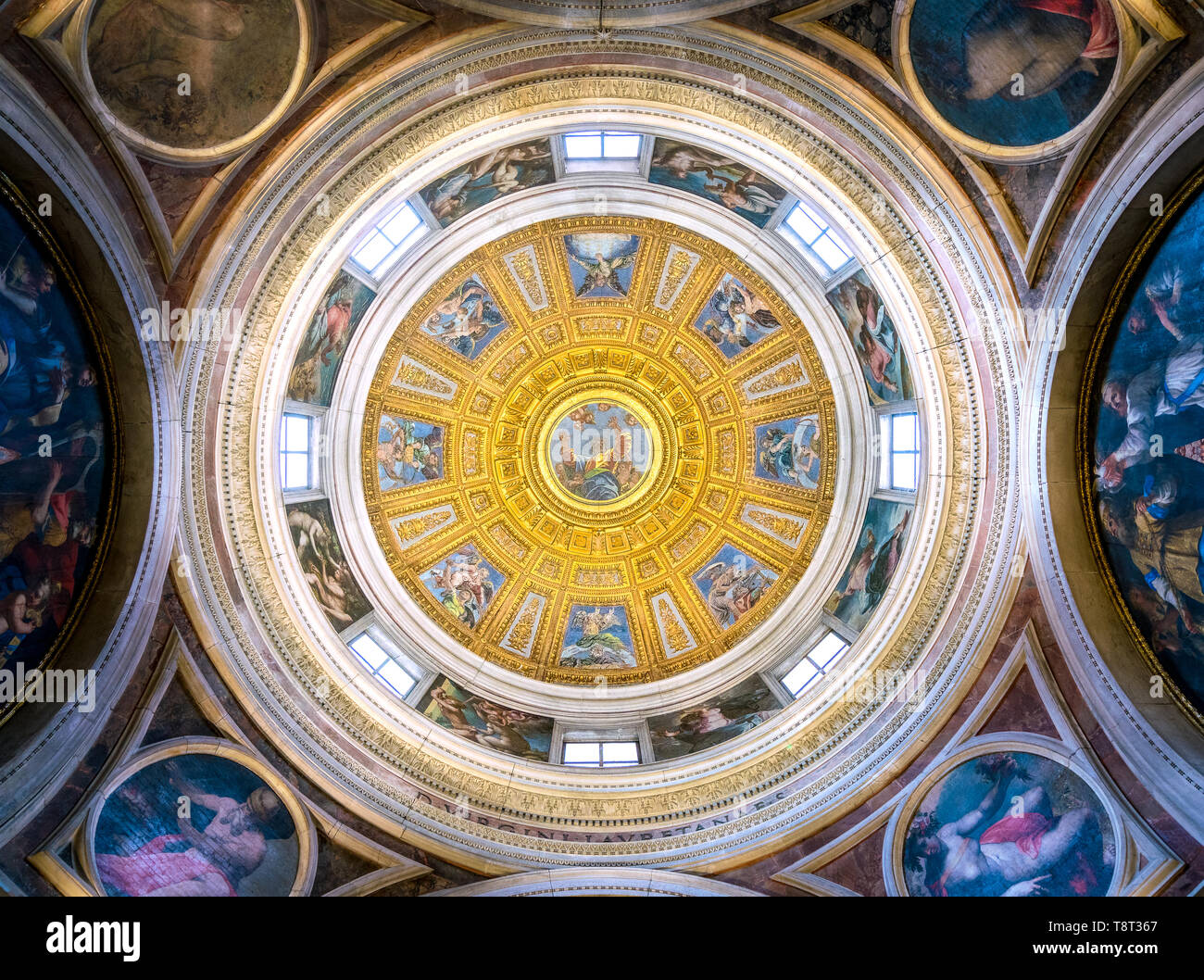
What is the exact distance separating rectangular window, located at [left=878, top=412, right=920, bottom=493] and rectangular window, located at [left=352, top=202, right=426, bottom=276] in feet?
30.1

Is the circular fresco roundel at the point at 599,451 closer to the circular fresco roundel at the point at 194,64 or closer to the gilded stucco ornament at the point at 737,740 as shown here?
the gilded stucco ornament at the point at 737,740

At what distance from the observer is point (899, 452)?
17.0 m

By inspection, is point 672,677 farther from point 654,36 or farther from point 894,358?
point 654,36

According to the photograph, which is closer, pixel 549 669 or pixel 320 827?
pixel 320 827

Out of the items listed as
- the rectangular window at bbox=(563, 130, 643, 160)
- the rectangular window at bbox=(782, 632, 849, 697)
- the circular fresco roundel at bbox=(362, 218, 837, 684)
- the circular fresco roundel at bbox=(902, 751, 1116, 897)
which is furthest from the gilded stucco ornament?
the circular fresco roundel at bbox=(362, 218, 837, 684)

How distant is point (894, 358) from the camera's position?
1580 centimetres

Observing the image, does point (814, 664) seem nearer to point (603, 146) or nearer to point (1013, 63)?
point (603, 146)

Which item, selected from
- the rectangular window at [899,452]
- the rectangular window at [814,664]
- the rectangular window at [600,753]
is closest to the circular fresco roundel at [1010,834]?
the rectangular window at [814,664]

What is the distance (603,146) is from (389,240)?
412 centimetres

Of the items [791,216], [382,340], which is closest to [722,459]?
[791,216]

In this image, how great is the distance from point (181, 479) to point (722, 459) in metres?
11.8

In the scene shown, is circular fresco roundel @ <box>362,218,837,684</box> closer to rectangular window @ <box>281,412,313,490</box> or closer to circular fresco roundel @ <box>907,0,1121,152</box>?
rectangular window @ <box>281,412,313,490</box>

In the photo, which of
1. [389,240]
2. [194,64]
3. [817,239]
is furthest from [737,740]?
[194,64]

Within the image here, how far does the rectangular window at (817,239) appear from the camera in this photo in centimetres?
1609
